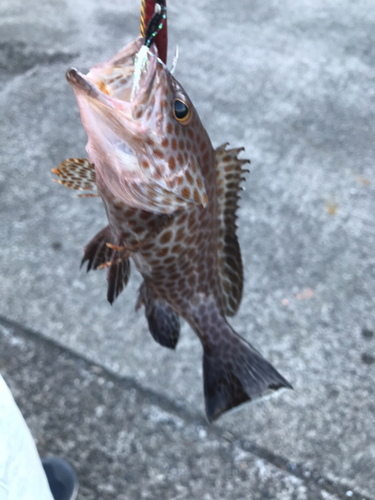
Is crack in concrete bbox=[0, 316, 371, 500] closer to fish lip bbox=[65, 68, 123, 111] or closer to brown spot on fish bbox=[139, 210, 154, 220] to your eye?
brown spot on fish bbox=[139, 210, 154, 220]

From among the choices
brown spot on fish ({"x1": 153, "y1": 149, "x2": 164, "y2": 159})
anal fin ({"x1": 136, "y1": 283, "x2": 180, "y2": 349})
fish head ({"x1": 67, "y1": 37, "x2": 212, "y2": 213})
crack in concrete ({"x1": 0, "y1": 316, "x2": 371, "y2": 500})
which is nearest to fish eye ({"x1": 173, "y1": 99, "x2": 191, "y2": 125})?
fish head ({"x1": 67, "y1": 37, "x2": 212, "y2": 213})

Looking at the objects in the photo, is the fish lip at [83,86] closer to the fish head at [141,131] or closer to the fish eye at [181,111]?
the fish head at [141,131]

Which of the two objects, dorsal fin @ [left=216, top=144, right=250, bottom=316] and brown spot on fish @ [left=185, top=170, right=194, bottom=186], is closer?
brown spot on fish @ [left=185, top=170, right=194, bottom=186]

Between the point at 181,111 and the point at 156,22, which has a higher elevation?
the point at 156,22

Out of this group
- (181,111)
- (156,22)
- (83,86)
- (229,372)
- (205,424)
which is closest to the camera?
(83,86)

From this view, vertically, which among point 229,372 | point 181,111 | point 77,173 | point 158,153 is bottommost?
point 229,372

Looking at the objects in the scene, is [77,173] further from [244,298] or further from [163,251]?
[244,298]

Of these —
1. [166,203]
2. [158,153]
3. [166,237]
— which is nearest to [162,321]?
[166,237]

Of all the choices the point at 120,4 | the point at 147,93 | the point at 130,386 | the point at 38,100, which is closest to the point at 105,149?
the point at 147,93
